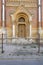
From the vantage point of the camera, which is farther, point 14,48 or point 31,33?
point 31,33

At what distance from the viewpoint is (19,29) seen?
19.4m

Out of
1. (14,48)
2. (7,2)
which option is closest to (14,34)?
(7,2)

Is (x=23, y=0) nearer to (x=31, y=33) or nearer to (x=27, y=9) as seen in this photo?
(x=27, y=9)

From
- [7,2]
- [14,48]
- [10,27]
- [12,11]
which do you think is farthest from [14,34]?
[14,48]

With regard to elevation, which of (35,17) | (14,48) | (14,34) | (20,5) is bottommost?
(14,48)

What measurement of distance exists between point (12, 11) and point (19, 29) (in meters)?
2.42

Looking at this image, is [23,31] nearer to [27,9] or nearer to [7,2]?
[27,9]

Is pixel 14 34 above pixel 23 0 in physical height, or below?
below

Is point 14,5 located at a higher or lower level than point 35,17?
higher

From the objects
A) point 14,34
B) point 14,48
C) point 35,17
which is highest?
point 35,17

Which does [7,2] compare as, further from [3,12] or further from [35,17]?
[35,17]

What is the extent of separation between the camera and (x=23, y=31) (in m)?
19.3

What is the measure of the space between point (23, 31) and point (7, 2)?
414cm

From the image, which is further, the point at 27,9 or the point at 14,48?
the point at 27,9
